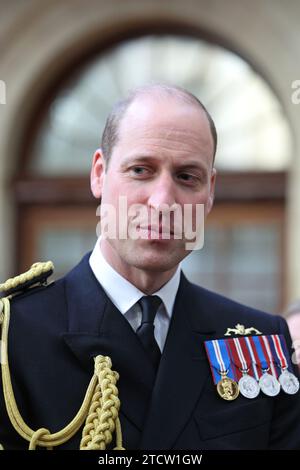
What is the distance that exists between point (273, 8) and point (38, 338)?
3.58 metres

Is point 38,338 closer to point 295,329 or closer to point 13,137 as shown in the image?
point 295,329

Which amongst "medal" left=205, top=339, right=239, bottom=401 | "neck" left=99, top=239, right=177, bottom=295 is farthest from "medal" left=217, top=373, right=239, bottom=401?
"neck" left=99, top=239, right=177, bottom=295

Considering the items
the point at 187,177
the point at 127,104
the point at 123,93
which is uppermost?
the point at 123,93

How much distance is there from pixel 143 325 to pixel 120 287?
86mm

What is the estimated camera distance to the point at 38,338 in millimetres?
1535

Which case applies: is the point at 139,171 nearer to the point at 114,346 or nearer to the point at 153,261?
the point at 153,261

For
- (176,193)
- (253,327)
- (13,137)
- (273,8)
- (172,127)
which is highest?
(273,8)

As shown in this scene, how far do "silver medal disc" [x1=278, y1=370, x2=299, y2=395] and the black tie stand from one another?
0.89 feet

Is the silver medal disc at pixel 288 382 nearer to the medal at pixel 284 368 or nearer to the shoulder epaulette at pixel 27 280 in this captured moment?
the medal at pixel 284 368

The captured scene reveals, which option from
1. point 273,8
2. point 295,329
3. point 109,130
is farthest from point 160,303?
point 273,8

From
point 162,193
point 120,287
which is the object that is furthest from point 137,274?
point 162,193

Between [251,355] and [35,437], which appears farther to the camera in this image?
[251,355]

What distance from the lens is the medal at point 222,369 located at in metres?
1.62

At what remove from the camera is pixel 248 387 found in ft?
5.40
